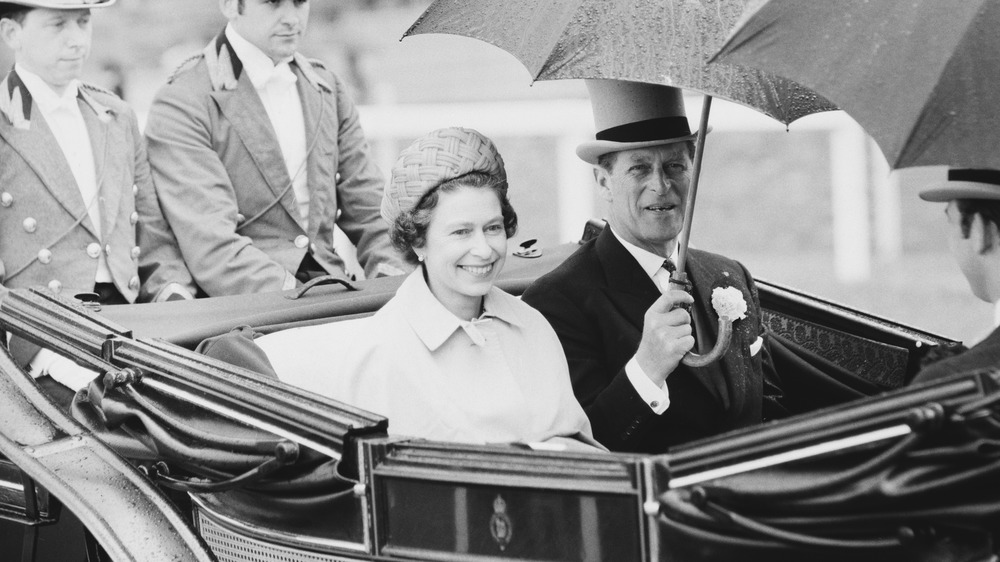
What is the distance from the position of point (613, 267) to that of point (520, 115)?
196 inches

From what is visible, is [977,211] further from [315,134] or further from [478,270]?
[315,134]

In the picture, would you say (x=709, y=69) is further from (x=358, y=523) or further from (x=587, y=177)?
(x=587, y=177)

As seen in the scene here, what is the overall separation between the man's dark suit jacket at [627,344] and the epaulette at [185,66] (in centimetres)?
126

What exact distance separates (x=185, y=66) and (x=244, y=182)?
35cm

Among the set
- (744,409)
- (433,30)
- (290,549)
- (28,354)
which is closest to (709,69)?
(433,30)

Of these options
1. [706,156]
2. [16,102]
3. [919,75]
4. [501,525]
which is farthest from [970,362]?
[706,156]

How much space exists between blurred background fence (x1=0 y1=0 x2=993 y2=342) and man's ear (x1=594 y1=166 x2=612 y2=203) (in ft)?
14.4

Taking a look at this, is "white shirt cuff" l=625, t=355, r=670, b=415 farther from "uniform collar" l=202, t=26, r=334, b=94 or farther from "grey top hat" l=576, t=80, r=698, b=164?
"uniform collar" l=202, t=26, r=334, b=94

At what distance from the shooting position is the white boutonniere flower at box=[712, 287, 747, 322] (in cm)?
296

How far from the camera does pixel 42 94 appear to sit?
11.6 feet

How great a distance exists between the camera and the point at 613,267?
10.1 ft

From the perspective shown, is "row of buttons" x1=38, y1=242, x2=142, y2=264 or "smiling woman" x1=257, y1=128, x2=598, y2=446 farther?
"row of buttons" x1=38, y1=242, x2=142, y2=264

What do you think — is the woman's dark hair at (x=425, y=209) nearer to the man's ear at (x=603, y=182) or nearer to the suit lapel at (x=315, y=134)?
the man's ear at (x=603, y=182)

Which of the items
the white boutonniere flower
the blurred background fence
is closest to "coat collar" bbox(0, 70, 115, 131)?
the white boutonniere flower
